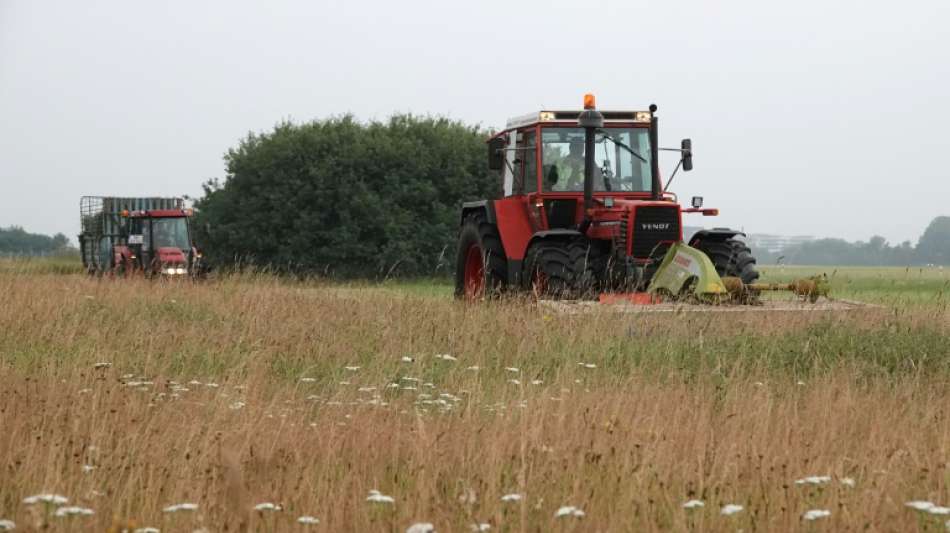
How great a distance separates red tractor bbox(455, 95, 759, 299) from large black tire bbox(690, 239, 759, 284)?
0.01m

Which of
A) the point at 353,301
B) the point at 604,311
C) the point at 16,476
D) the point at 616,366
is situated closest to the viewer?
the point at 16,476

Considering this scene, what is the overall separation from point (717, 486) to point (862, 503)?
74cm

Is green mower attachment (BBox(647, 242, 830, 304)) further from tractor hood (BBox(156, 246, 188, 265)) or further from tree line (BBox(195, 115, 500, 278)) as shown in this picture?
tree line (BBox(195, 115, 500, 278))

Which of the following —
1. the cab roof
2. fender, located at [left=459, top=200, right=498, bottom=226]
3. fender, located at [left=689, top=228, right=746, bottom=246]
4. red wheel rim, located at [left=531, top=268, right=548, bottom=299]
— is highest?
the cab roof

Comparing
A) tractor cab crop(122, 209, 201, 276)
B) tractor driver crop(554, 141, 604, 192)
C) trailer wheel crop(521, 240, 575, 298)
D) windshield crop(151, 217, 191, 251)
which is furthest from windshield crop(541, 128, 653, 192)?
windshield crop(151, 217, 191, 251)

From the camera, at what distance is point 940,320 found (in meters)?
12.4

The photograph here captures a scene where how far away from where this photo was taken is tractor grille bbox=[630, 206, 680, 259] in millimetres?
13992

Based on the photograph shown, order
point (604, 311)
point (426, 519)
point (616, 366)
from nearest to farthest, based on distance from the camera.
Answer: point (426, 519), point (616, 366), point (604, 311)

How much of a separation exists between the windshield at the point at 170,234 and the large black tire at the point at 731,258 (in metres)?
15.6

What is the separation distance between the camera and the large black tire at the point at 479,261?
15766mm

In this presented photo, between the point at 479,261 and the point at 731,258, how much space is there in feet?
13.8

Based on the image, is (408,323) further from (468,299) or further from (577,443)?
(577,443)

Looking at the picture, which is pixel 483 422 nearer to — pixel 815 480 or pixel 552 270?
pixel 815 480

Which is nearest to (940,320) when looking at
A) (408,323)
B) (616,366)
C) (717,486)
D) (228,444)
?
(616,366)
